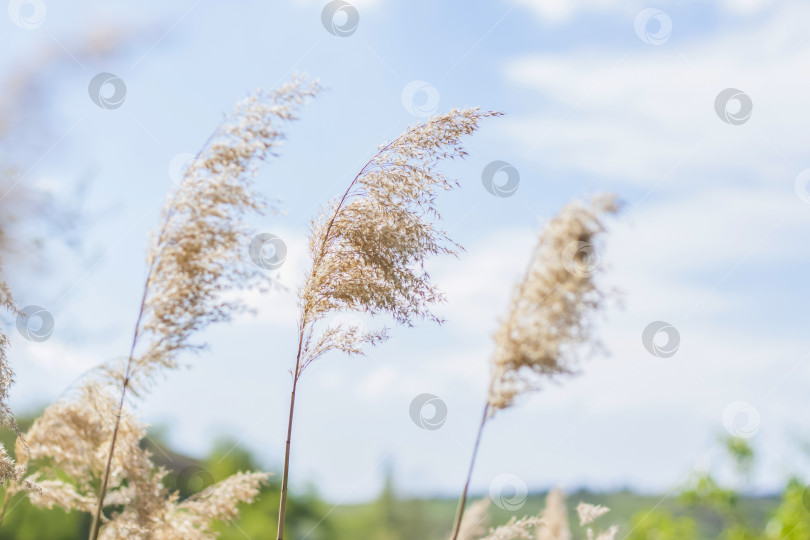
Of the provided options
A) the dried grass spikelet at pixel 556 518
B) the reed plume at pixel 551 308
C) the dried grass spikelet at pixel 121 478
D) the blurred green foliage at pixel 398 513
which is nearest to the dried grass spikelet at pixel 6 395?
the dried grass spikelet at pixel 121 478

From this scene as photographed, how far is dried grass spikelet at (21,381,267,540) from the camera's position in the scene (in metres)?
3.23

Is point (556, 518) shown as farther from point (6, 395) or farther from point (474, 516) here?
point (6, 395)

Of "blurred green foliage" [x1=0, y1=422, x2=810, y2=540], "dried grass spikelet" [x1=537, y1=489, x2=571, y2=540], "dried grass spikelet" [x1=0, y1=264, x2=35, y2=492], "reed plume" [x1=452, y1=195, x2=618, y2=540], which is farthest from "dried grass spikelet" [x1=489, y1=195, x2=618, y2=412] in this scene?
"dried grass spikelet" [x1=537, y1=489, x2=571, y2=540]

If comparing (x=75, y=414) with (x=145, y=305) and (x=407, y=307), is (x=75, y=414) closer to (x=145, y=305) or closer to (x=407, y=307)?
(x=145, y=305)

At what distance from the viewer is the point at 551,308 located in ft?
9.73

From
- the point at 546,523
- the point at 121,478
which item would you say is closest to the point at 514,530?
the point at 546,523

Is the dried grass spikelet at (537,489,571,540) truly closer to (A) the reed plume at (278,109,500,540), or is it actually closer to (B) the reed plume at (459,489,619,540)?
(B) the reed plume at (459,489,619,540)

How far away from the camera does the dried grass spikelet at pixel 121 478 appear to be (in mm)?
3234

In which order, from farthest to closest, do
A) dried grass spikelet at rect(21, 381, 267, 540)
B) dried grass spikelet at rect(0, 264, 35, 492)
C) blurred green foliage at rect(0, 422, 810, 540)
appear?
blurred green foliage at rect(0, 422, 810, 540) → dried grass spikelet at rect(21, 381, 267, 540) → dried grass spikelet at rect(0, 264, 35, 492)

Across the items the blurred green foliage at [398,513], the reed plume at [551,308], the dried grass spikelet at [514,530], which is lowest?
the blurred green foliage at [398,513]

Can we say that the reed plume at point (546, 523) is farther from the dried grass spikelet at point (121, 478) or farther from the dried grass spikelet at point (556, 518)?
the dried grass spikelet at point (121, 478)

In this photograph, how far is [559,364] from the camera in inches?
116

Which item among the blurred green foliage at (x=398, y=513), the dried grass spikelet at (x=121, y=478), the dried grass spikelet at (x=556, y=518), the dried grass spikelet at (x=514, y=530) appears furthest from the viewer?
the blurred green foliage at (x=398, y=513)

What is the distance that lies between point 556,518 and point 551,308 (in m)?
3.03
